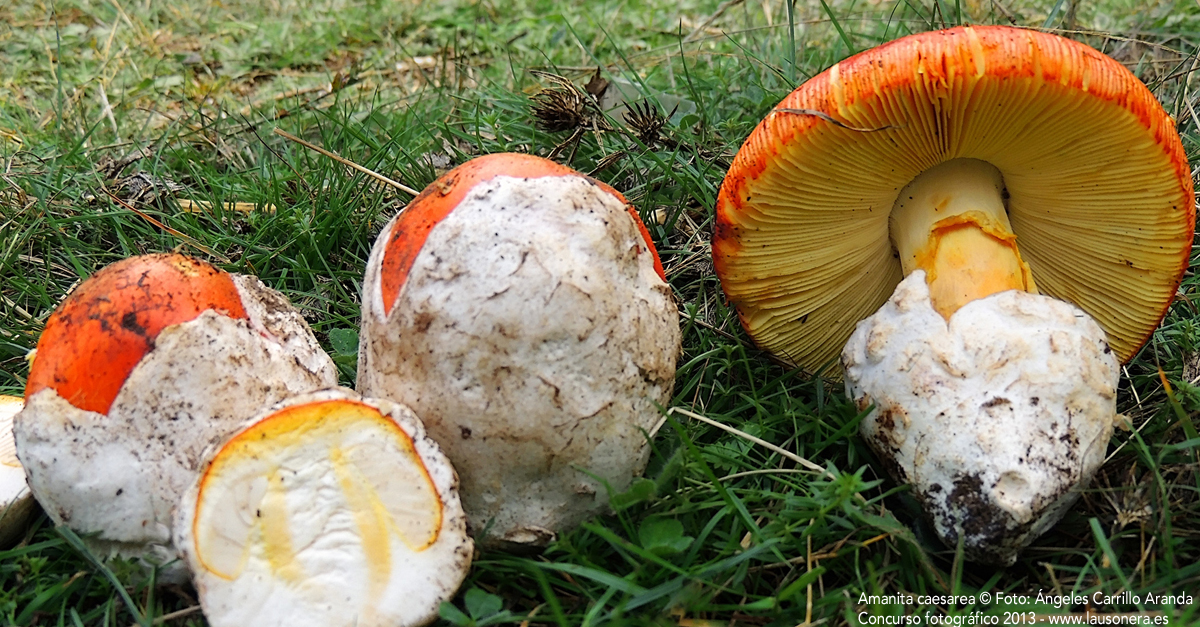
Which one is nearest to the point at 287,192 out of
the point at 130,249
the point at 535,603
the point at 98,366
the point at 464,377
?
the point at 130,249

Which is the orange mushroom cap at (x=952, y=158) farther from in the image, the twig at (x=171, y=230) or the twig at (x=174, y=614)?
the twig at (x=171, y=230)

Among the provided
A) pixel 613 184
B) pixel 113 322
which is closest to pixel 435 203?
pixel 113 322

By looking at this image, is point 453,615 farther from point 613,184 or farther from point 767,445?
point 613,184

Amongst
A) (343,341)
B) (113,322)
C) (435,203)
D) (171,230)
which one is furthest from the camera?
(171,230)

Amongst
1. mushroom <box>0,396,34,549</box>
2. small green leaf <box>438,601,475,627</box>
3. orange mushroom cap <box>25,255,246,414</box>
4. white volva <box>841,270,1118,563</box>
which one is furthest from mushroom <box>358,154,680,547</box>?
mushroom <box>0,396,34,549</box>

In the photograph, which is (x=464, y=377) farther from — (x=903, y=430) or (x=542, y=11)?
(x=542, y=11)

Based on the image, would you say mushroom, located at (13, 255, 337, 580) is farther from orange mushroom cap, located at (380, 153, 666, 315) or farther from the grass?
orange mushroom cap, located at (380, 153, 666, 315)
